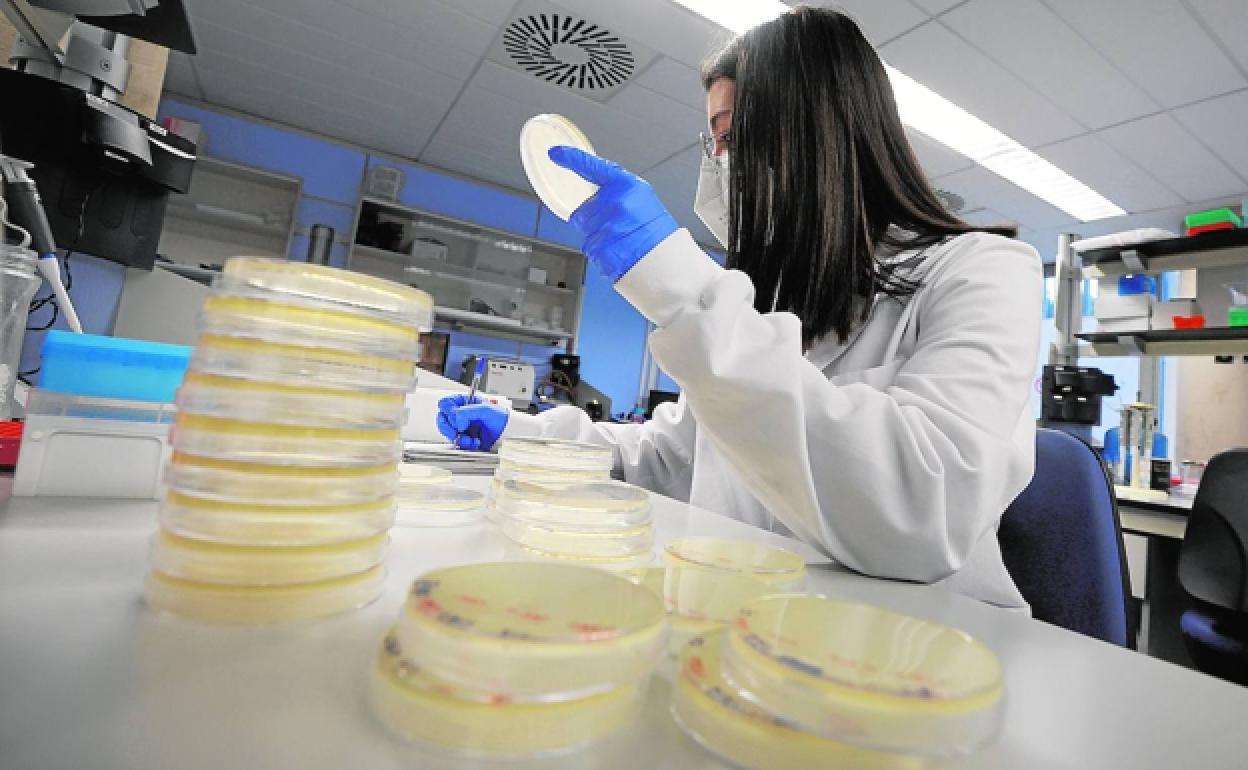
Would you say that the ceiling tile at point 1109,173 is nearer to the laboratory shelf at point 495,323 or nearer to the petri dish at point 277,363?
the laboratory shelf at point 495,323

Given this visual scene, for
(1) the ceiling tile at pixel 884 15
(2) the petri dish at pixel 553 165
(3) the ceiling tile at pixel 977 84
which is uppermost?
(3) the ceiling tile at pixel 977 84

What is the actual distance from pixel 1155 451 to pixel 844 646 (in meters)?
3.66

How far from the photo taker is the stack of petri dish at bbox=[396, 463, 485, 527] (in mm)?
610

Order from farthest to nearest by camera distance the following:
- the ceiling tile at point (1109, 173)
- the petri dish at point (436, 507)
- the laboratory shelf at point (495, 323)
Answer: the laboratory shelf at point (495, 323) < the ceiling tile at point (1109, 173) < the petri dish at point (436, 507)

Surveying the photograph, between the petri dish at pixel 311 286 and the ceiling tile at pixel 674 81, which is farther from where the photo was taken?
the ceiling tile at pixel 674 81

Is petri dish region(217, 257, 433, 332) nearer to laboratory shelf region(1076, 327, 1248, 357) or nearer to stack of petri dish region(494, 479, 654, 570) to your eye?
stack of petri dish region(494, 479, 654, 570)

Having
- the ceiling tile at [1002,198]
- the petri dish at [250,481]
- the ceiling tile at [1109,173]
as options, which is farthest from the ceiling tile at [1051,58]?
the petri dish at [250,481]

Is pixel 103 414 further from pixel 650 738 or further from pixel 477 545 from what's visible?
pixel 650 738

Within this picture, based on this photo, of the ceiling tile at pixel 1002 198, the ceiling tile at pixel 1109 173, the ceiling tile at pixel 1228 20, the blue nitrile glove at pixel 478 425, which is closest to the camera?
the blue nitrile glove at pixel 478 425

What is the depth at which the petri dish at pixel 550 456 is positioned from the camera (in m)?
0.73

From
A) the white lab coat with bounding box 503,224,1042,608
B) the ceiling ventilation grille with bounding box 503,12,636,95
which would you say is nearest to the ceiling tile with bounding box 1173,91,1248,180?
the ceiling ventilation grille with bounding box 503,12,636,95

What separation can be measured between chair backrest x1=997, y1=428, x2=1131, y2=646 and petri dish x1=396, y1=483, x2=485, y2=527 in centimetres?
93

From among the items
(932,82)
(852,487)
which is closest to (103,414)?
(852,487)

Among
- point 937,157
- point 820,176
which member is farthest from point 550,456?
point 937,157
